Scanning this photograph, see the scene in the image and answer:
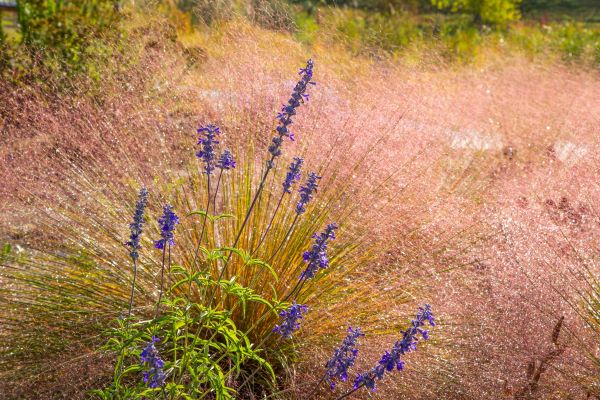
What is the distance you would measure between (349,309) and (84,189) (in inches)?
53.1

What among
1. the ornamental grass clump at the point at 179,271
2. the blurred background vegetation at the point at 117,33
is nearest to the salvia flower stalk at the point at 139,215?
the ornamental grass clump at the point at 179,271

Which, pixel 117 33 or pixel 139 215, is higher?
pixel 139 215

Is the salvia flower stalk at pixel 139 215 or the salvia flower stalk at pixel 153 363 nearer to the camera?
the salvia flower stalk at pixel 153 363

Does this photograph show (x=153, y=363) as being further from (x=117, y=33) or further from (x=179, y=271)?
(x=117, y=33)

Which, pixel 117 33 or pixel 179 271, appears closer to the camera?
pixel 179 271

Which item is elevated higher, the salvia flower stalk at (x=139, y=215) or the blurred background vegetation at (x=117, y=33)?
the salvia flower stalk at (x=139, y=215)

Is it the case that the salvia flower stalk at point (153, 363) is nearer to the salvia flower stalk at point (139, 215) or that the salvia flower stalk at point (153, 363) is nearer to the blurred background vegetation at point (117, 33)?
the salvia flower stalk at point (139, 215)

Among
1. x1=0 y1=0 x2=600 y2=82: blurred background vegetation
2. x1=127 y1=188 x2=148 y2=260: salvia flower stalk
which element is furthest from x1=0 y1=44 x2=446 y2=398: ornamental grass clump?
x1=0 y1=0 x2=600 y2=82: blurred background vegetation

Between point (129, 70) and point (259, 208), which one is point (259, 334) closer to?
point (259, 208)

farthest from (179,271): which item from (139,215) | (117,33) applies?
(117,33)

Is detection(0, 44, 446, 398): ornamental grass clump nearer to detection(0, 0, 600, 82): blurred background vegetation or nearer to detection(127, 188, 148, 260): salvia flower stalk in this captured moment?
detection(127, 188, 148, 260): salvia flower stalk

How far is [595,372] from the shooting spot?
2549mm

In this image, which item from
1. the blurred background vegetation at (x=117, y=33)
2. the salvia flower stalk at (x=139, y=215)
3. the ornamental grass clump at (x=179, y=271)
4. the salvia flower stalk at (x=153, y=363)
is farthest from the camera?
the blurred background vegetation at (x=117, y=33)

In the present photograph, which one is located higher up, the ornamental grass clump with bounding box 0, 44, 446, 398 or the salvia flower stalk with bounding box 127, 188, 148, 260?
the salvia flower stalk with bounding box 127, 188, 148, 260
